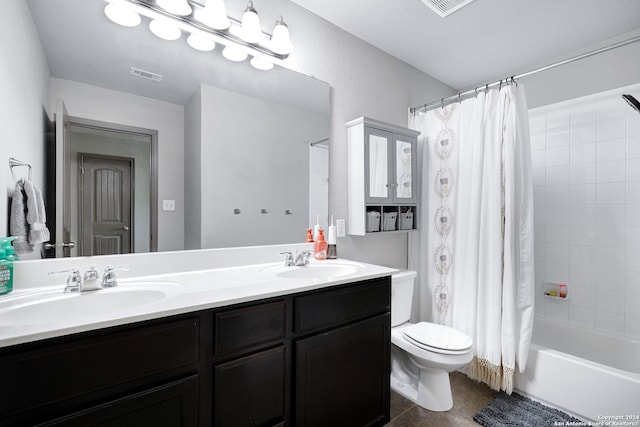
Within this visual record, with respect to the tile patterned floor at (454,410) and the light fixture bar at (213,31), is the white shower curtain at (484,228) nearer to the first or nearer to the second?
the tile patterned floor at (454,410)

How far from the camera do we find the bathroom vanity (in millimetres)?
786

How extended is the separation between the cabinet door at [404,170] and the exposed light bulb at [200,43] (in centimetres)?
127

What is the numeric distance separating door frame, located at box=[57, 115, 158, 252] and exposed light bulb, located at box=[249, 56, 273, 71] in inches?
26.3

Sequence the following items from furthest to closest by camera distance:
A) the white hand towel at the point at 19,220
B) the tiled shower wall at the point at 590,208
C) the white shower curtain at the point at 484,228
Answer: the tiled shower wall at the point at 590,208, the white shower curtain at the point at 484,228, the white hand towel at the point at 19,220

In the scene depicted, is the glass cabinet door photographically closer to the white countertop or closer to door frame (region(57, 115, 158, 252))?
the white countertop

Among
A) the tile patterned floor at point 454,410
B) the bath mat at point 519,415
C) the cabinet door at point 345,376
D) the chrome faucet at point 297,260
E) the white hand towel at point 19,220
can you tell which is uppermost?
the white hand towel at point 19,220

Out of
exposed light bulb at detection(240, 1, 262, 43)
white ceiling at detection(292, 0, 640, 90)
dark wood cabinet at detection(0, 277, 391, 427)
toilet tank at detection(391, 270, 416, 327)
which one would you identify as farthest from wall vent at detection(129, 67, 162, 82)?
toilet tank at detection(391, 270, 416, 327)

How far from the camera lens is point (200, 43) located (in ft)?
5.07

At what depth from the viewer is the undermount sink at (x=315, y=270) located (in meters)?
1.61

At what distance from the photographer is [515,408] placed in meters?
1.76

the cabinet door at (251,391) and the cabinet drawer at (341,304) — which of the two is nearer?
the cabinet door at (251,391)

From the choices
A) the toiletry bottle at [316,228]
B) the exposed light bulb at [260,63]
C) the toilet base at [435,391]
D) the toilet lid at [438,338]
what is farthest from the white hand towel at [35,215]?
the toilet base at [435,391]

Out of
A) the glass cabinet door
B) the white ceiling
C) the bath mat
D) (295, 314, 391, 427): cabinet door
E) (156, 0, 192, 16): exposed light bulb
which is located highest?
the white ceiling

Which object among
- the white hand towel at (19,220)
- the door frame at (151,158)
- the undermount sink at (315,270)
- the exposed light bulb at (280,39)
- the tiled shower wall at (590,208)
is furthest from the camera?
the tiled shower wall at (590,208)
